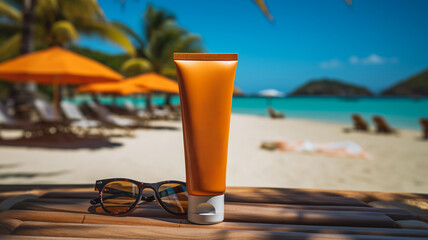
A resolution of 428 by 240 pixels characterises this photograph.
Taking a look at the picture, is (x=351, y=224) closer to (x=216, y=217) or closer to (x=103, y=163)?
(x=216, y=217)

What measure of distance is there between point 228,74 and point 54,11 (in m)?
17.5

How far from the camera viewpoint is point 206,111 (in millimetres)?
856

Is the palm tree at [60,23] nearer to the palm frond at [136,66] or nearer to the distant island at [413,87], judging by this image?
the palm frond at [136,66]

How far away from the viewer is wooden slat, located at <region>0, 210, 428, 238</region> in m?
0.94

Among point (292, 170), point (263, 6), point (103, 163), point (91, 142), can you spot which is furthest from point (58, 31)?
point (263, 6)

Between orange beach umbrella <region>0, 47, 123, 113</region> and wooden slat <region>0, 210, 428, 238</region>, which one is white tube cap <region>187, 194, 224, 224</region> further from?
orange beach umbrella <region>0, 47, 123, 113</region>

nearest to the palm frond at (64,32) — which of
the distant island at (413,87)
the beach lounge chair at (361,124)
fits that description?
the beach lounge chair at (361,124)

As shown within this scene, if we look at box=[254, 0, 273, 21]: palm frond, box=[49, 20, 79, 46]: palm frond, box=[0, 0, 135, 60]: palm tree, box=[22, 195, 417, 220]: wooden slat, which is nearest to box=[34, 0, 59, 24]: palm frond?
box=[0, 0, 135, 60]: palm tree

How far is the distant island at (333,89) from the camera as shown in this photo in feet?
283

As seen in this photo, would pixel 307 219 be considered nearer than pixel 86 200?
Yes

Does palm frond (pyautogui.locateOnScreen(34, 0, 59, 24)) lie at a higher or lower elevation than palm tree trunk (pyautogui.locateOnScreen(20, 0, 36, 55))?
higher

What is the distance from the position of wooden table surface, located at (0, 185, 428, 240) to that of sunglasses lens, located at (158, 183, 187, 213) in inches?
1.2

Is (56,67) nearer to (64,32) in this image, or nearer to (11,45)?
(64,32)

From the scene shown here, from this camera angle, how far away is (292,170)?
18.7 feet
